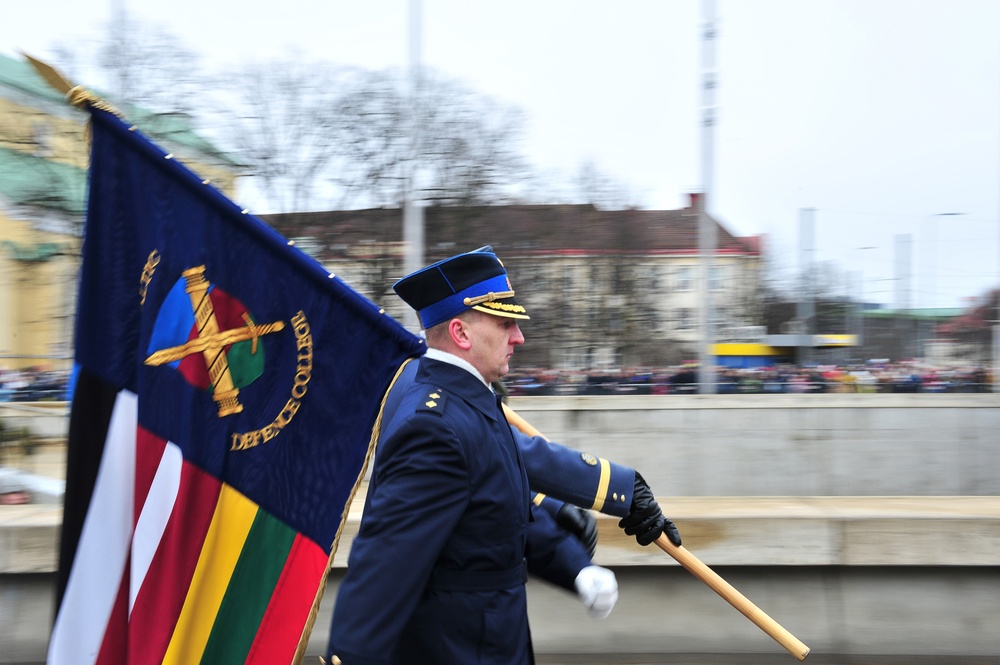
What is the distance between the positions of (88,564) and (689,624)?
3322mm

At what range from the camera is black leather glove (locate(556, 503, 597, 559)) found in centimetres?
276

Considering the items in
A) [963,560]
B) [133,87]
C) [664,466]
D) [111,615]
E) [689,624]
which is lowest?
[664,466]

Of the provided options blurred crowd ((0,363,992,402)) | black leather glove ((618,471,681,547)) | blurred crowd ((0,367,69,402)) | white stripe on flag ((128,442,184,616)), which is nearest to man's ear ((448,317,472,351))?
black leather glove ((618,471,681,547))

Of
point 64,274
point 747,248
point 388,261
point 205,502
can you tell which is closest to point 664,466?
point 388,261

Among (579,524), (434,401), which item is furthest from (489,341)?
(579,524)

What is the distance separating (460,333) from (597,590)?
754mm

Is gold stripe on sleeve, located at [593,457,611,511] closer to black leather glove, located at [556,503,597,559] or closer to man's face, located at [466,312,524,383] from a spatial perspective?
black leather glove, located at [556,503,597,559]

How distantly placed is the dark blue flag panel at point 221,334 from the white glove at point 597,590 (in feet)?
2.36

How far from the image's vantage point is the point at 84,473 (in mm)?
2537

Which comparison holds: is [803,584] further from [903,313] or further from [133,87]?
[903,313]

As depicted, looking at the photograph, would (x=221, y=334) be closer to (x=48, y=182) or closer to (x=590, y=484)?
(x=590, y=484)

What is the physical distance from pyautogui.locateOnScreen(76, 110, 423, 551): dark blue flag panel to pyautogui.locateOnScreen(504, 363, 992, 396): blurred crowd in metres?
16.7

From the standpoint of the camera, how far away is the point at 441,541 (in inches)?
84.0

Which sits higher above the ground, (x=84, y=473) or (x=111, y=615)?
(x=84, y=473)
